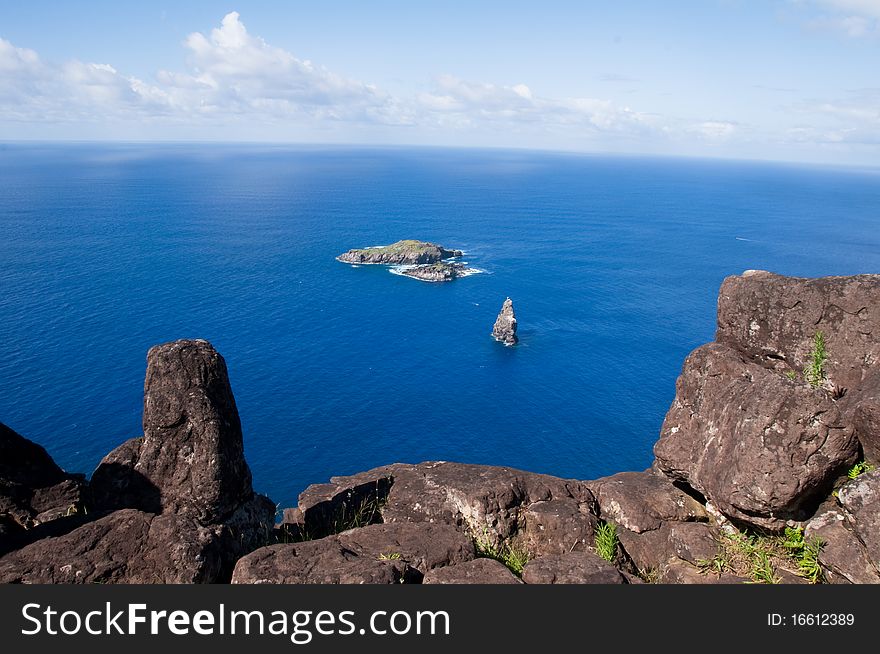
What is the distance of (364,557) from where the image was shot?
541 inches

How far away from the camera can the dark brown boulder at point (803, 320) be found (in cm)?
1864

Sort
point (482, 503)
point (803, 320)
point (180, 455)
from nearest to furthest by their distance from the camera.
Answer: point (180, 455) < point (482, 503) < point (803, 320)

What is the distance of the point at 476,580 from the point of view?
13.3 m

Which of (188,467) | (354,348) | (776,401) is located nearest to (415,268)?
(354,348)

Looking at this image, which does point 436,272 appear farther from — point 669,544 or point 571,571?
point 571,571

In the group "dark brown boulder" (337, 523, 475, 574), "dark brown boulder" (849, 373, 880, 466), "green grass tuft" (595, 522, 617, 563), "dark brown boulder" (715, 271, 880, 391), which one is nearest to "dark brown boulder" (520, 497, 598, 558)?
"green grass tuft" (595, 522, 617, 563)

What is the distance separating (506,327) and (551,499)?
109 metres

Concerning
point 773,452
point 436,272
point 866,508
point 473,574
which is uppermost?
point 773,452

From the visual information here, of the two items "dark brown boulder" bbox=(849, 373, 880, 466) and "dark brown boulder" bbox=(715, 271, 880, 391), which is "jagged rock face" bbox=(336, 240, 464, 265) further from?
"dark brown boulder" bbox=(849, 373, 880, 466)

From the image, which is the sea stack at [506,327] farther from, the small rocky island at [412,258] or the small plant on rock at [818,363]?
the small plant on rock at [818,363]

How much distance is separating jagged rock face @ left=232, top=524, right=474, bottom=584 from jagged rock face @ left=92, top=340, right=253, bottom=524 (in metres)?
4.11

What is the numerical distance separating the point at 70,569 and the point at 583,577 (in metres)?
12.2

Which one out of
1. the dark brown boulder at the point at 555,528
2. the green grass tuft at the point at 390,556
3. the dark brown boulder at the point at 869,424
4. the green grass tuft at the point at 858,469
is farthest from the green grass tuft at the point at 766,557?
the green grass tuft at the point at 390,556

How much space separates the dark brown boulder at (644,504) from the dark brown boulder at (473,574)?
7.37m
